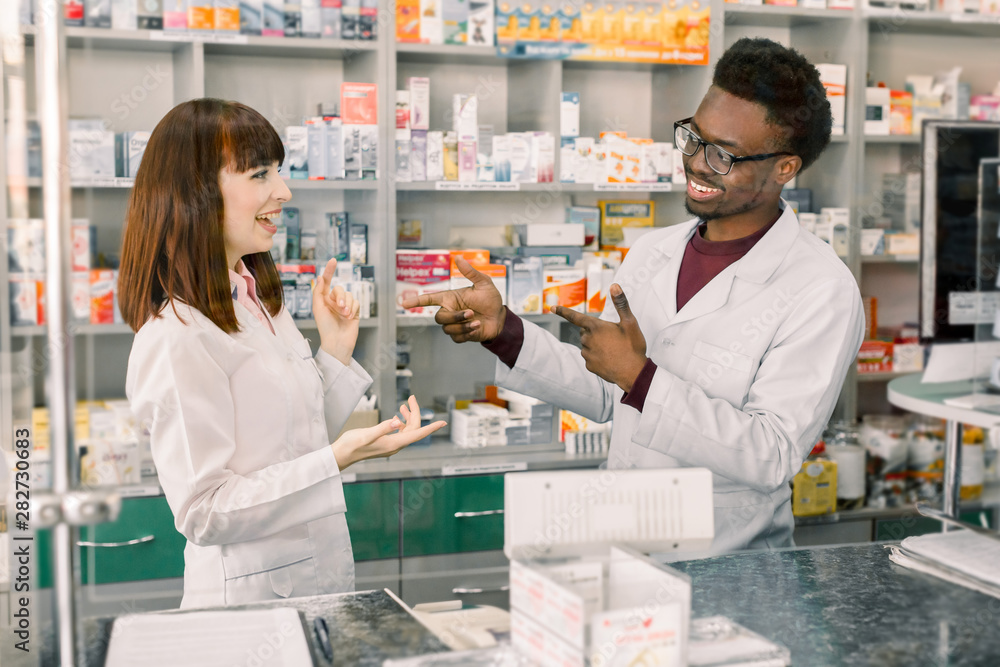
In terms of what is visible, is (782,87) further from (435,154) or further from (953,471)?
(435,154)

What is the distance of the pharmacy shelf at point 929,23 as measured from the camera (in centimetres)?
397

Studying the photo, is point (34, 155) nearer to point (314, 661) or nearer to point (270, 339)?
point (314, 661)

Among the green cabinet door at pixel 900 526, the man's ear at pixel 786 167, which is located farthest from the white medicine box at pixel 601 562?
the green cabinet door at pixel 900 526

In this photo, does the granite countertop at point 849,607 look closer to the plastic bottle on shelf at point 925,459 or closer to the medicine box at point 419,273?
the medicine box at point 419,273

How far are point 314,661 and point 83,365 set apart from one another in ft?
1.78

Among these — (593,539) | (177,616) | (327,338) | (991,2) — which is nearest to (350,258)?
(327,338)

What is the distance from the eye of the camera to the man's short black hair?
2051 mm

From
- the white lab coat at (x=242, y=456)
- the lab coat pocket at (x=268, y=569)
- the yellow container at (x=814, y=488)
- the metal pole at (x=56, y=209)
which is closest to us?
the metal pole at (x=56, y=209)

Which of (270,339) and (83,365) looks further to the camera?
(270,339)

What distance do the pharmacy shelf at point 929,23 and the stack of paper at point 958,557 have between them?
9.22 ft

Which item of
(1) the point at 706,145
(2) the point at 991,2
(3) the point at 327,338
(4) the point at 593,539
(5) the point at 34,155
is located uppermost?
(2) the point at 991,2

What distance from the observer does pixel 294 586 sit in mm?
1876

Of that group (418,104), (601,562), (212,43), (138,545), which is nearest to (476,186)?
(418,104)

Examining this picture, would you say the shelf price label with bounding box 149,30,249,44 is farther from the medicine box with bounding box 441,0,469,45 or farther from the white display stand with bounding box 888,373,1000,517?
the white display stand with bounding box 888,373,1000,517
